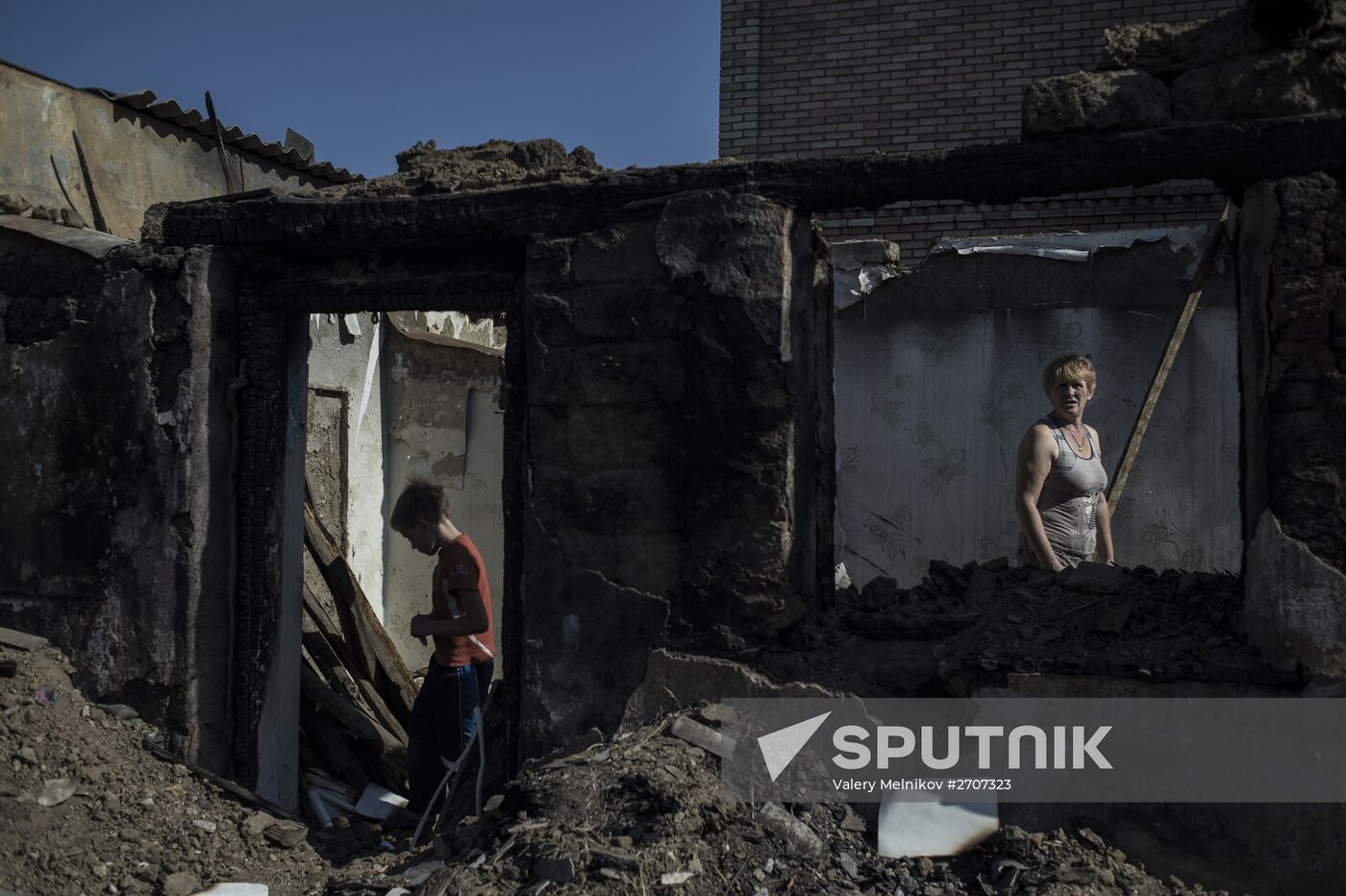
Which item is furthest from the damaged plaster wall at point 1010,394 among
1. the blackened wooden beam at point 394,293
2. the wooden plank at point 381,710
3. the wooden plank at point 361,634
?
the blackened wooden beam at point 394,293

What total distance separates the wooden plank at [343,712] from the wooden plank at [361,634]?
73 cm

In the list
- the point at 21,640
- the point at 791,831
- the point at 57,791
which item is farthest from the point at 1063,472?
the point at 21,640

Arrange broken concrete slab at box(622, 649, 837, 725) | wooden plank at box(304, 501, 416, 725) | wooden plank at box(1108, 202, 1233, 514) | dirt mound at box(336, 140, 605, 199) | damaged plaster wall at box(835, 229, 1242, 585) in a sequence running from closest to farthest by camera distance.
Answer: broken concrete slab at box(622, 649, 837, 725), dirt mound at box(336, 140, 605, 199), wooden plank at box(1108, 202, 1233, 514), wooden plank at box(304, 501, 416, 725), damaged plaster wall at box(835, 229, 1242, 585)

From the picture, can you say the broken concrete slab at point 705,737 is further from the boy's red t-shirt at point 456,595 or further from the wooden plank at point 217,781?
the wooden plank at point 217,781

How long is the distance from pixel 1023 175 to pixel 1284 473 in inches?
46.5

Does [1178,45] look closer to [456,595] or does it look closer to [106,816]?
[456,595]

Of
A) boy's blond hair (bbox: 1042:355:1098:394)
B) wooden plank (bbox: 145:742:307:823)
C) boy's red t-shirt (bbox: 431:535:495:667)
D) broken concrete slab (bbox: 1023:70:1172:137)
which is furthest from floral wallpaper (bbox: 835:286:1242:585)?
wooden plank (bbox: 145:742:307:823)

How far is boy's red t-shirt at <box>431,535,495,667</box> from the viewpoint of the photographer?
483cm

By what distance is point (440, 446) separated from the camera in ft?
30.3

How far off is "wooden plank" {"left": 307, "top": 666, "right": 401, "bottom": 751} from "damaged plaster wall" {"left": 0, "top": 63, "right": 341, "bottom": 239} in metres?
3.34

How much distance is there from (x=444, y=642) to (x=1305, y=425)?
3302mm

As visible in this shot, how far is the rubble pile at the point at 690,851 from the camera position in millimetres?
3207

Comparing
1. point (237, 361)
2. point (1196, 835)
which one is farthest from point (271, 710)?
point (1196, 835)

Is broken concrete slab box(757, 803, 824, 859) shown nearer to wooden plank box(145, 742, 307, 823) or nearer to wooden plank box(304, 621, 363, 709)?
wooden plank box(145, 742, 307, 823)
